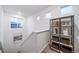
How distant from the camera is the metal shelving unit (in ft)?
4.66

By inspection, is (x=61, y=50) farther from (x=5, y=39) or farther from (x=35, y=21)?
(x=5, y=39)

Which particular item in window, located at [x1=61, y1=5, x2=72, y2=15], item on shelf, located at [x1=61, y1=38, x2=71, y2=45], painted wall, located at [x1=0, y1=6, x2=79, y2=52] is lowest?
item on shelf, located at [x1=61, y1=38, x2=71, y2=45]

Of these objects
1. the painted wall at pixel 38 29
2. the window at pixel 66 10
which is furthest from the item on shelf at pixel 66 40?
the window at pixel 66 10

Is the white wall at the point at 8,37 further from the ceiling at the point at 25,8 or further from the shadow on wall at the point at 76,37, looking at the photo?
the shadow on wall at the point at 76,37

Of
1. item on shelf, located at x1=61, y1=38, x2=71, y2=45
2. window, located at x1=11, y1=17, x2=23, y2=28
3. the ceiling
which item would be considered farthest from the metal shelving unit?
window, located at x1=11, y1=17, x2=23, y2=28

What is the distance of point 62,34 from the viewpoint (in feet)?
4.90

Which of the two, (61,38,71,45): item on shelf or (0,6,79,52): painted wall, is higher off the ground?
(0,6,79,52): painted wall

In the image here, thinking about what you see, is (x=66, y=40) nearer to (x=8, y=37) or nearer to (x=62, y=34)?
(x=62, y=34)

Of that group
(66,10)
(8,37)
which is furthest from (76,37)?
(8,37)

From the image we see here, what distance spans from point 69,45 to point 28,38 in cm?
59

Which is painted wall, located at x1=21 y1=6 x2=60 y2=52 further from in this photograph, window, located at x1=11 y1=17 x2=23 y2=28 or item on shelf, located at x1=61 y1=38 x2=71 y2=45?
item on shelf, located at x1=61 y1=38 x2=71 y2=45

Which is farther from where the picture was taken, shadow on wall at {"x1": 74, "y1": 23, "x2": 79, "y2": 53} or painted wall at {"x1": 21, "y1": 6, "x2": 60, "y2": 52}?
Result: painted wall at {"x1": 21, "y1": 6, "x2": 60, "y2": 52}

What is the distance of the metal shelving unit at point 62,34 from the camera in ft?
4.66
